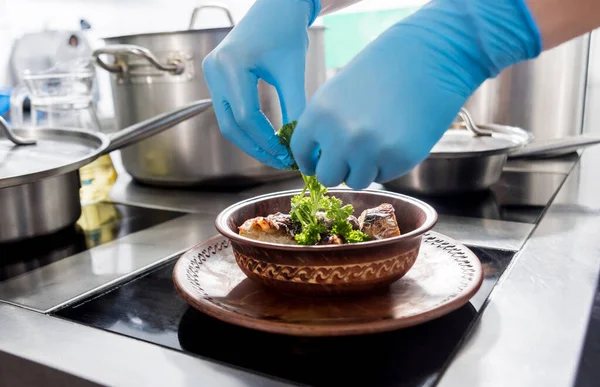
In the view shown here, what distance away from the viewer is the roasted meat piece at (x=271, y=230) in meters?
0.62

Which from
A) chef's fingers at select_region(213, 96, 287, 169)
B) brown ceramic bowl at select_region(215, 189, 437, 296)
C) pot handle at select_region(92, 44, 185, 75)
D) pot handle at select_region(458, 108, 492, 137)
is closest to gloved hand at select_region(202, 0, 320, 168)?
chef's fingers at select_region(213, 96, 287, 169)

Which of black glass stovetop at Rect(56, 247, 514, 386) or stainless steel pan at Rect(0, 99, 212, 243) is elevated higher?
stainless steel pan at Rect(0, 99, 212, 243)

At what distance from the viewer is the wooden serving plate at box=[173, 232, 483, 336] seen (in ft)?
1.65

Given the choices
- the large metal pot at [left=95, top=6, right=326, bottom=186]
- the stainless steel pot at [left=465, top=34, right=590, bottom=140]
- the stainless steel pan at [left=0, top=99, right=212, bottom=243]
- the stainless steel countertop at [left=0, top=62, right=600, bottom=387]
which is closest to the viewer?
the stainless steel countertop at [left=0, top=62, right=600, bottom=387]

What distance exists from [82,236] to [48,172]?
0.65ft

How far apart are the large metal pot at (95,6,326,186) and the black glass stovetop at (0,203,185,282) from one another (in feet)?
0.47

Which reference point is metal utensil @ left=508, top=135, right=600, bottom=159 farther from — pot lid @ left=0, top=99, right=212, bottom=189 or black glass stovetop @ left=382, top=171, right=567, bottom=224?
pot lid @ left=0, top=99, right=212, bottom=189

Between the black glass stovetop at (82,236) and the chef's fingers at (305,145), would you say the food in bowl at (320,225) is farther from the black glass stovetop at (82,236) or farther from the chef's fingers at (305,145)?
the black glass stovetop at (82,236)

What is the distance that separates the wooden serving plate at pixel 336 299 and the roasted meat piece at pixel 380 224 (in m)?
0.06

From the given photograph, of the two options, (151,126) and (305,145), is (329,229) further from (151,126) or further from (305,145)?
(151,126)

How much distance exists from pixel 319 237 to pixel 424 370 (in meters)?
0.19

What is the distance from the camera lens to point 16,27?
2.19 meters

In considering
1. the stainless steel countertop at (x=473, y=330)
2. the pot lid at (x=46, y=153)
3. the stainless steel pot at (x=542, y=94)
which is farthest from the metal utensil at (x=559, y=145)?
the pot lid at (x=46, y=153)

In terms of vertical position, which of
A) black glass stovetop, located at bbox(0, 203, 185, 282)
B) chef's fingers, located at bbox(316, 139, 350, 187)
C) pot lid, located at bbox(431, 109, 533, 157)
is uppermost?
chef's fingers, located at bbox(316, 139, 350, 187)
